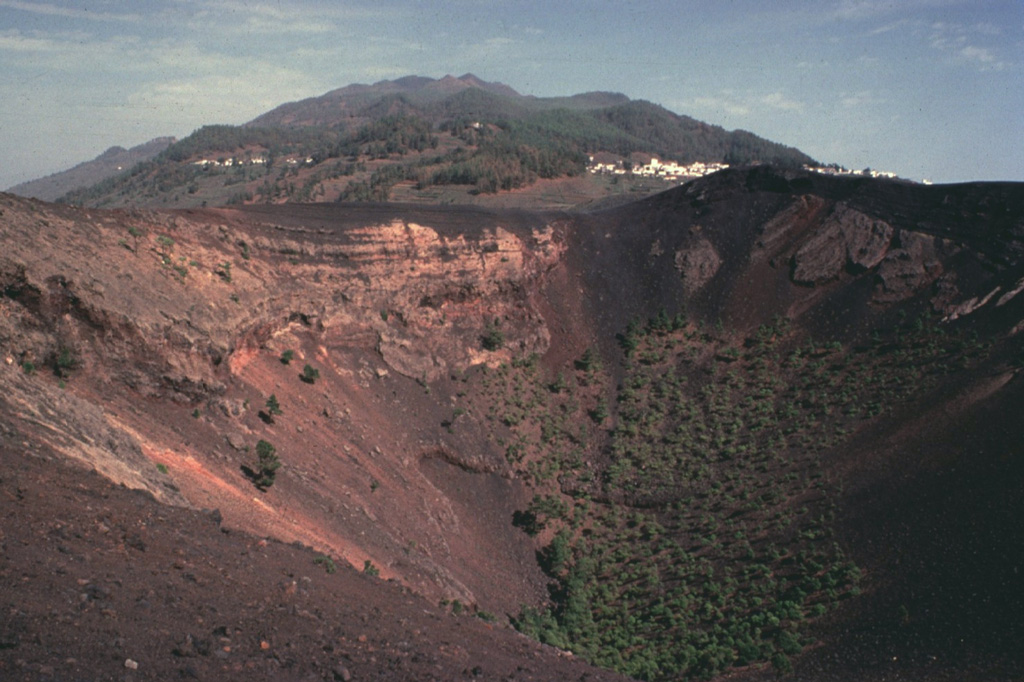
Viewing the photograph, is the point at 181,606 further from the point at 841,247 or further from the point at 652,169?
the point at 652,169

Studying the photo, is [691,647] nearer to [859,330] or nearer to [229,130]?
[859,330]

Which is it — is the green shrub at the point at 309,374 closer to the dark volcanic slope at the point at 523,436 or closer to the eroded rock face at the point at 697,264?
the dark volcanic slope at the point at 523,436

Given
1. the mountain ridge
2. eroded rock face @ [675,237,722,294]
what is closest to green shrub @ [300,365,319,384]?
eroded rock face @ [675,237,722,294]

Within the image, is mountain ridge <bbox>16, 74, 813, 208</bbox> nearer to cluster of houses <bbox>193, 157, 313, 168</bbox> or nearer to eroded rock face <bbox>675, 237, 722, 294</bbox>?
cluster of houses <bbox>193, 157, 313, 168</bbox>

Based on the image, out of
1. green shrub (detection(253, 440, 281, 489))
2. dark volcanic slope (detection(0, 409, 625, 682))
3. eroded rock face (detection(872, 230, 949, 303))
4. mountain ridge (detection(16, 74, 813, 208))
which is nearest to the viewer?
dark volcanic slope (detection(0, 409, 625, 682))

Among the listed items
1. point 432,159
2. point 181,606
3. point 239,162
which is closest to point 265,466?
point 181,606

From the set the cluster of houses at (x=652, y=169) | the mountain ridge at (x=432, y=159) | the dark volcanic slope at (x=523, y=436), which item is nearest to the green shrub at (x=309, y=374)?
the dark volcanic slope at (x=523, y=436)

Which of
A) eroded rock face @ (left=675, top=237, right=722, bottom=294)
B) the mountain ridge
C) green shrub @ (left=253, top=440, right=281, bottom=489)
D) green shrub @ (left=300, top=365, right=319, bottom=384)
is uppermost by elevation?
the mountain ridge
